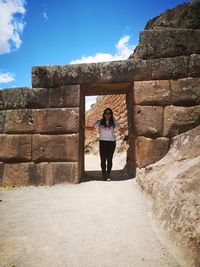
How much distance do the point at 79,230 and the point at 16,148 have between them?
2.84 meters

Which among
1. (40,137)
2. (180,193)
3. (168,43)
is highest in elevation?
(168,43)

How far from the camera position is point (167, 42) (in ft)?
16.3

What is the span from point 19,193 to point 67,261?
2.54 metres

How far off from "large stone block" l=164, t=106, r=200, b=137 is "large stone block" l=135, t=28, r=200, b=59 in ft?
4.01

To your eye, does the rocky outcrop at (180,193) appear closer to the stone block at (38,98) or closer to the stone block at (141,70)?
the stone block at (141,70)

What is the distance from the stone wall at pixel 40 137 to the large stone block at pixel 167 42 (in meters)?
1.69

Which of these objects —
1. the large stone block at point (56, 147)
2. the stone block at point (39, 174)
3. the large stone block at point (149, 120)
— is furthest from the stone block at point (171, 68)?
the stone block at point (39, 174)

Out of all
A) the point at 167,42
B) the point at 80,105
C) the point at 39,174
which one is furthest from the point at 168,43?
the point at 39,174

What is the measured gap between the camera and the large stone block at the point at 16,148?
512 centimetres

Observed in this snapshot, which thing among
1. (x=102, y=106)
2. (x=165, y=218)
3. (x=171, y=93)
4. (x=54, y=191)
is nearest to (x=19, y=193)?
(x=54, y=191)

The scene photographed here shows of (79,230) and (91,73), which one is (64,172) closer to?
(79,230)

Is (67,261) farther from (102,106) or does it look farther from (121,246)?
(102,106)

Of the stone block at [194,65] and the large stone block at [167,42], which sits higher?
the large stone block at [167,42]

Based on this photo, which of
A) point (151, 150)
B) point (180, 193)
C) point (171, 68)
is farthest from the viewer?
point (171, 68)
